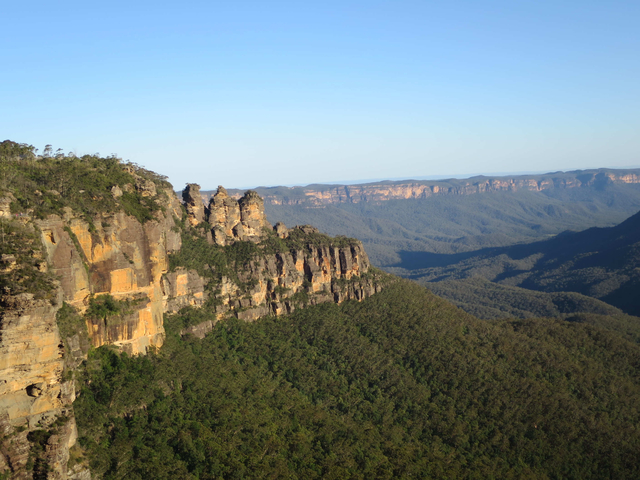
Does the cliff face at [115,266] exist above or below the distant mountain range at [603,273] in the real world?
above

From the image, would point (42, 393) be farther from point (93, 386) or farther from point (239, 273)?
point (239, 273)

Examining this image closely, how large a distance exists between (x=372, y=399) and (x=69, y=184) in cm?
3896

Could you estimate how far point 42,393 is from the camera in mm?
28812

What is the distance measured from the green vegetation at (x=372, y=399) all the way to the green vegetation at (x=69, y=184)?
40.8ft

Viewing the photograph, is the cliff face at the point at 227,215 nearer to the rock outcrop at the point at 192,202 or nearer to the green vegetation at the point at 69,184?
the rock outcrop at the point at 192,202

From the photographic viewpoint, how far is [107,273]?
4156 cm

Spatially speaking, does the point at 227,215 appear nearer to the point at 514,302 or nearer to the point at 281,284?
the point at 281,284

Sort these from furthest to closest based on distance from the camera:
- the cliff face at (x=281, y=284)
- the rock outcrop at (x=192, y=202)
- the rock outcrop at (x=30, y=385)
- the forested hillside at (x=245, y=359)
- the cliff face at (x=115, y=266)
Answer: the rock outcrop at (x=192, y=202), the cliff face at (x=281, y=284), the cliff face at (x=115, y=266), the forested hillside at (x=245, y=359), the rock outcrop at (x=30, y=385)

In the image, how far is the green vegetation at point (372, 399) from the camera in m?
37.7

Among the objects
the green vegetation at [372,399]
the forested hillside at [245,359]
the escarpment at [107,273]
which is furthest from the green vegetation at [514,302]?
the escarpment at [107,273]

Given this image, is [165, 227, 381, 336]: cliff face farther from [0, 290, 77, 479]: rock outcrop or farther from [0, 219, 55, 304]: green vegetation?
[0, 290, 77, 479]: rock outcrop

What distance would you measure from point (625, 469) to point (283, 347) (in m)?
38.8

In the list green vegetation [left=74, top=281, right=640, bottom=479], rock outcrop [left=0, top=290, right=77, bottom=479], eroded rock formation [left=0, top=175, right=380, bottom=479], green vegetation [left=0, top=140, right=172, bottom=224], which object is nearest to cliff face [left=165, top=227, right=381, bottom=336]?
eroded rock formation [left=0, top=175, right=380, bottom=479]

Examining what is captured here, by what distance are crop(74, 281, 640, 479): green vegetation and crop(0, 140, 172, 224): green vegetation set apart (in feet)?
40.8
